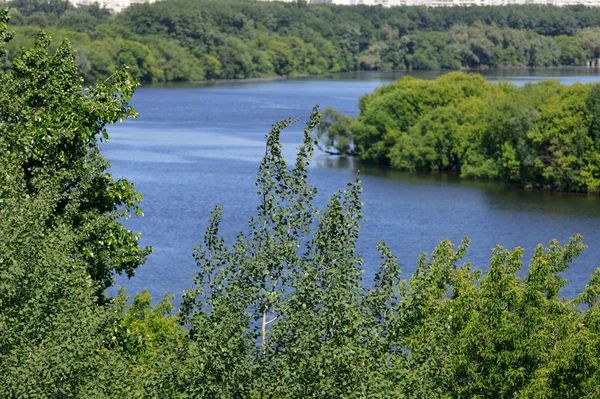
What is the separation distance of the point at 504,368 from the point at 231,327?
795 cm

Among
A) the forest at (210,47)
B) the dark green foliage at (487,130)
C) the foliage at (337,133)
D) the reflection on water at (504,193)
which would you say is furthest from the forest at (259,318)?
the forest at (210,47)

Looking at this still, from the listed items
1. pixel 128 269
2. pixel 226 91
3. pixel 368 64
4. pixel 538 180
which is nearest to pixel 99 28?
pixel 226 91

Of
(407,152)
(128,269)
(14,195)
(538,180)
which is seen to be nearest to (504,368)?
(128,269)

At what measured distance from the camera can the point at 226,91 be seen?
14550 cm

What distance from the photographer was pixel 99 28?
167 metres

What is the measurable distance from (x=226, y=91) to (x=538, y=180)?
78.1 meters

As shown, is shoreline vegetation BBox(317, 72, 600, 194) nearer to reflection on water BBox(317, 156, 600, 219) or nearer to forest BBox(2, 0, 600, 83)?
reflection on water BBox(317, 156, 600, 219)

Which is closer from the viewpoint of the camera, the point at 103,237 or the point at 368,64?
the point at 103,237

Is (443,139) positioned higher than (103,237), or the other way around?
(103,237)

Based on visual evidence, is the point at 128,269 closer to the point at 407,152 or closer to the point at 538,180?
the point at 538,180

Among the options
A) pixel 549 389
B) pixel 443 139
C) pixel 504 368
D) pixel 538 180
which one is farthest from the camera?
pixel 443 139

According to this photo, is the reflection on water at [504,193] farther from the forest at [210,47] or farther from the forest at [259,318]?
the forest at [210,47]

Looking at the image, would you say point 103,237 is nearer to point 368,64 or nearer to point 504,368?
point 504,368

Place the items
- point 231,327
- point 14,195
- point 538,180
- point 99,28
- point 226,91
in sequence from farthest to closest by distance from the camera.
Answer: point 99,28, point 226,91, point 538,180, point 14,195, point 231,327
